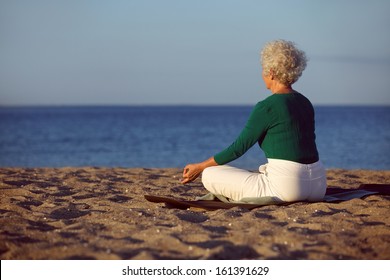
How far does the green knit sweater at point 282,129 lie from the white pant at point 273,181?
10 centimetres

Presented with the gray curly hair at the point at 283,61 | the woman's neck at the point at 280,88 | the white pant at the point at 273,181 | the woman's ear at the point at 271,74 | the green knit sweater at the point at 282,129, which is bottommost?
the white pant at the point at 273,181

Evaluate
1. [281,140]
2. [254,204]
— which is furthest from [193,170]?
[281,140]

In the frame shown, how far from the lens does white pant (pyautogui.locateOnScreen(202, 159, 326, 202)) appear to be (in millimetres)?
5324

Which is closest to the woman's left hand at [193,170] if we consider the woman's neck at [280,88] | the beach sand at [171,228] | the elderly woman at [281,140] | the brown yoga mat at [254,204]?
the elderly woman at [281,140]

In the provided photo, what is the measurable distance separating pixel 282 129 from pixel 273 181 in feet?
1.73

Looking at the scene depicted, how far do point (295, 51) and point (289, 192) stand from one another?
139 centimetres

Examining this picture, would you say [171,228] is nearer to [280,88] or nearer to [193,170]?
[193,170]

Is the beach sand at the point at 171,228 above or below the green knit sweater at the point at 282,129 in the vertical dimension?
below

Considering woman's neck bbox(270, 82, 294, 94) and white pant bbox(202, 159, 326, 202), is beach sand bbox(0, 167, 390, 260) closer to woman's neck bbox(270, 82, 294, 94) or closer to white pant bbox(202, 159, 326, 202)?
white pant bbox(202, 159, 326, 202)

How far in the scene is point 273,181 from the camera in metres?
5.41

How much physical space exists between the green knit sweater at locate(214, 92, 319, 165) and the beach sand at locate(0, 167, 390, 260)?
53 cm

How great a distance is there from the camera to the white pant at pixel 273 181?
17.5 feet

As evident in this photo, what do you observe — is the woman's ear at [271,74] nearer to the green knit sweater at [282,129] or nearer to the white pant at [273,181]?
the green knit sweater at [282,129]
